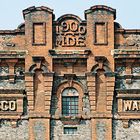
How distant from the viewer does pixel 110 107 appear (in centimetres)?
4619

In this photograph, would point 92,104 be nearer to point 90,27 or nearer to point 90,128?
point 90,128

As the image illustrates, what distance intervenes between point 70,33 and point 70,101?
406 cm

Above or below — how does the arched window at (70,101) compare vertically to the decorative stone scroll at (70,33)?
below

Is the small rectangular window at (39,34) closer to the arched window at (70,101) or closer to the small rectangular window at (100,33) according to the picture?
the small rectangular window at (100,33)

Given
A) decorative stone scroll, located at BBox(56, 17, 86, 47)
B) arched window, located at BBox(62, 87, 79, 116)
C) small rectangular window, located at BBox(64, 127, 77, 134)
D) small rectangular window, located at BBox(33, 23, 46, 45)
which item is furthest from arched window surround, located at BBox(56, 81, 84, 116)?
small rectangular window, located at BBox(33, 23, 46, 45)

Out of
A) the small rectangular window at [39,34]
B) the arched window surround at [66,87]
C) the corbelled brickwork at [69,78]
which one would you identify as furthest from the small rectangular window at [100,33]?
the small rectangular window at [39,34]

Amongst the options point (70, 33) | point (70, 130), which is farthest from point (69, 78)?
point (70, 130)

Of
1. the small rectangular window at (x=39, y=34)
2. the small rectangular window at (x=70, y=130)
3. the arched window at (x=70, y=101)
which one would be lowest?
the small rectangular window at (x=70, y=130)

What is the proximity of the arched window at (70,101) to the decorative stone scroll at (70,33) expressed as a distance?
2.72 meters

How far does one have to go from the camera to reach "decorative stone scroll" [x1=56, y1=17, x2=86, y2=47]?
47531 millimetres

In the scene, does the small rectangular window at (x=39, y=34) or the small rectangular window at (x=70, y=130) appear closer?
the small rectangular window at (x=70, y=130)

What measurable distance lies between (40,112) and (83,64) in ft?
12.6

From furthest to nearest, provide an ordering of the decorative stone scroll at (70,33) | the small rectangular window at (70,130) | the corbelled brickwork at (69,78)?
1. the decorative stone scroll at (70,33)
2. the small rectangular window at (70,130)
3. the corbelled brickwork at (69,78)

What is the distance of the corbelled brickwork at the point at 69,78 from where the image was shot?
151ft
